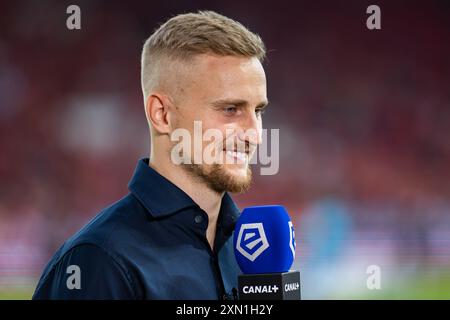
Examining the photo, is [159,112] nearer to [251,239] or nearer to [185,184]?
[185,184]

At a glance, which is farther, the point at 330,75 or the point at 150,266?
the point at 330,75

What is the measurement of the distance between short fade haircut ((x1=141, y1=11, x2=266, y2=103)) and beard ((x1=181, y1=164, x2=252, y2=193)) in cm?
21

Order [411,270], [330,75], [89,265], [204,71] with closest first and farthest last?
[89,265]
[204,71]
[411,270]
[330,75]

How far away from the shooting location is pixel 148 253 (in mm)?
1231

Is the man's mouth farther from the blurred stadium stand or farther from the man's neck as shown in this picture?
the blurred stadium stand

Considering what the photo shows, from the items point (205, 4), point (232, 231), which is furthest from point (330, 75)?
point (232, 231)

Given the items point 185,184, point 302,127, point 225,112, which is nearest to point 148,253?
point 185,184

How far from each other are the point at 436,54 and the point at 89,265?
4.22 meters

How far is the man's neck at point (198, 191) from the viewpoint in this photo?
4.44ft

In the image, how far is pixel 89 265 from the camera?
1.18m

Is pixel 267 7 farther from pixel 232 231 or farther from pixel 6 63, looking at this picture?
pixel 232 231

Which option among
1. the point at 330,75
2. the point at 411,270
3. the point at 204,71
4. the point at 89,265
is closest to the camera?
the point at 89,265

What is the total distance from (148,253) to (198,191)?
181mm

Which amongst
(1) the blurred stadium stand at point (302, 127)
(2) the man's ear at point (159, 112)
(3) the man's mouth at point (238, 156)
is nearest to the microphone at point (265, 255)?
(3) the man's mouth at point (238, 156)
